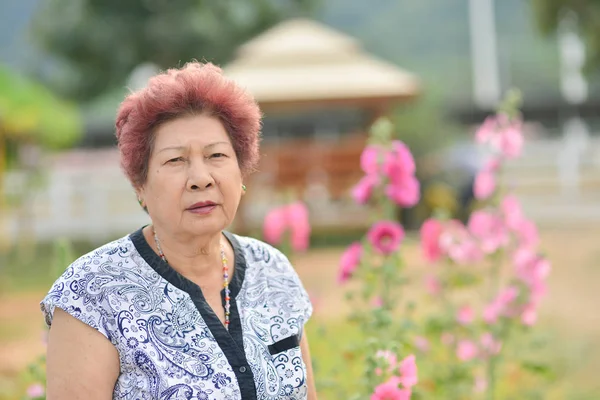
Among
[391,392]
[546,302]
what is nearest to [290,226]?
[391,392]

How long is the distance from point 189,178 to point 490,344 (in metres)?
2.37

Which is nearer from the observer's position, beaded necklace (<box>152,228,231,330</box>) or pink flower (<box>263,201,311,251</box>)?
beaded necklace (<box>152,228,231,330</box>)

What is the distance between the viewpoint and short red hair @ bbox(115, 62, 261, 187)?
237 cm

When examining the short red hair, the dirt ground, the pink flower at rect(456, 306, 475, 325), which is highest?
the short red hair

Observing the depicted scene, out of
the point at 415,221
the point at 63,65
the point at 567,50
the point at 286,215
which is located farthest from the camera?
the point at 567,50

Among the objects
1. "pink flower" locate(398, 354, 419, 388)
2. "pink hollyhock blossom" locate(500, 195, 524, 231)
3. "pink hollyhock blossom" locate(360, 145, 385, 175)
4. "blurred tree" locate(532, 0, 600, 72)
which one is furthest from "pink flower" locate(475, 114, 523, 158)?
"blurred tree" locate(532, 0, 600, 72)

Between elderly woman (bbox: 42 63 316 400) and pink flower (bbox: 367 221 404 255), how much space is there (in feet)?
4.03

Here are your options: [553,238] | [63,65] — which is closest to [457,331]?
[553,238]

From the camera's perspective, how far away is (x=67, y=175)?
619 inches

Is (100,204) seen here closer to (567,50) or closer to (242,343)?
(242,343)

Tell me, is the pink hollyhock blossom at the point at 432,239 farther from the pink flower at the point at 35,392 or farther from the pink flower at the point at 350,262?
the pink flower at the point at 35,392

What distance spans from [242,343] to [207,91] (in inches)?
23.8

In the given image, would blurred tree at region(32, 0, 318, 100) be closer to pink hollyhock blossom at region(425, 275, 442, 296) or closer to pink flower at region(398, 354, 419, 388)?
pink hollyhock blossom at region(425, 275, 442, 296)

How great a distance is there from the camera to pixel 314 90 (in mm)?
13828
